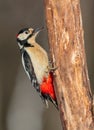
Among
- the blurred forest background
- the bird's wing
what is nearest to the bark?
the bird's wing

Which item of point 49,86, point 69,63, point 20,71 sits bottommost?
point 20,71

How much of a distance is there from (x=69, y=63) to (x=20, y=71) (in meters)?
2.69

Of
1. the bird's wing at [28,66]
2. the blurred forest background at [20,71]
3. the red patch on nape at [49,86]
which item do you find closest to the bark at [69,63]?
the red patch on nape at [49,86]

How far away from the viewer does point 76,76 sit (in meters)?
2.68

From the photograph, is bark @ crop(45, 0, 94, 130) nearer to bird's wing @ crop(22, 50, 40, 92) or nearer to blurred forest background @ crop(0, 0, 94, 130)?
bird's wing @ crop(22, 50, 40, 92)

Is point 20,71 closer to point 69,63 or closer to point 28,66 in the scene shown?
point 28,66

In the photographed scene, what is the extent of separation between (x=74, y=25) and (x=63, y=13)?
9cm

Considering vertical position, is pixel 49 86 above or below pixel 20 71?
above

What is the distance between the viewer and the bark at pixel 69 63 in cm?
263

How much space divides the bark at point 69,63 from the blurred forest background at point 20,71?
8.03 ft

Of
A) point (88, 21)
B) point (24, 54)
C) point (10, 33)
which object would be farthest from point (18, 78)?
point (24, 54)

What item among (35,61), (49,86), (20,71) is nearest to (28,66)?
(35,61)

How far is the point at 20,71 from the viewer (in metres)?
5.32

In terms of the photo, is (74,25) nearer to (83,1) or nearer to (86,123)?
(86,123)
